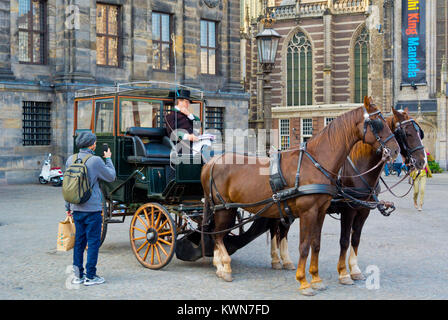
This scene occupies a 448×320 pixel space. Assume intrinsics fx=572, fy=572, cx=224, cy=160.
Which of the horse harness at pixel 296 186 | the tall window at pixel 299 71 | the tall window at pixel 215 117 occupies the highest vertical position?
the tall window at pixel 299 71

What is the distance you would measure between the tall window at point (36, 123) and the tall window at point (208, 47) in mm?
7689

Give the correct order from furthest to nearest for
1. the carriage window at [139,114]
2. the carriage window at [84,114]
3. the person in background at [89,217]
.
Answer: the carriage window at [84,114], the carriage window at [139,114], the person in background at [89,217]

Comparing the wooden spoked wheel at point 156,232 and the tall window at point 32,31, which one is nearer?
the wooden spoked wheel at point 156,232

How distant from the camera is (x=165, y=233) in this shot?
Result: 7.49 metres

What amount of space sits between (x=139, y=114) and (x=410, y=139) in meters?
4.10

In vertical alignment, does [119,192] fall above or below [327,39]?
below

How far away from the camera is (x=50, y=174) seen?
70.2ft

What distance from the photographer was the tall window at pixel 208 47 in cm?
2683

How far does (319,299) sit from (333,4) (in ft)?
154

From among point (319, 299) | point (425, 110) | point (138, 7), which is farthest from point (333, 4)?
point (319, 299)

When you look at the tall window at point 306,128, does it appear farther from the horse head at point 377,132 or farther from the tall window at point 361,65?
the horse head at point 377,132

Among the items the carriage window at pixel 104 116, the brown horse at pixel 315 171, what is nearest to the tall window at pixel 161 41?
the carriage window at pixel 104 116

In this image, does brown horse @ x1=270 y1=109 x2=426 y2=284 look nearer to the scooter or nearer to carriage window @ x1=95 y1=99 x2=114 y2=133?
carriage window @ x1=95 y1=99 x2=114 y2=133

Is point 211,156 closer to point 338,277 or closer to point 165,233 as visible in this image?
point 165,233
